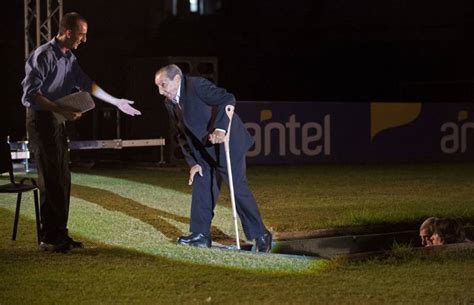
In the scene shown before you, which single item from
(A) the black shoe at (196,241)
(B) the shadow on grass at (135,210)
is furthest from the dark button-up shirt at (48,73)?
(B) the shadow on grass at (135,210)

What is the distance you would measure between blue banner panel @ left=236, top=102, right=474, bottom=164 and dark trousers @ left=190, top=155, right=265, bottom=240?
11.1m

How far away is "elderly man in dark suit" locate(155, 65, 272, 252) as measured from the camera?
819 cm

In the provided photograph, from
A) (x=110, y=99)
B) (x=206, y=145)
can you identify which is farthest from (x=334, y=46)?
(x=110, y=99)

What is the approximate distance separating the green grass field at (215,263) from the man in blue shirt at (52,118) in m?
0.33

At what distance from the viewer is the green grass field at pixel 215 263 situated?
6.20 meters

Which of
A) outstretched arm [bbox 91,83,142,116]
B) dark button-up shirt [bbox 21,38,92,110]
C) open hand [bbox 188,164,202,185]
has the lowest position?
open hand [bbox 188,164,202,185]

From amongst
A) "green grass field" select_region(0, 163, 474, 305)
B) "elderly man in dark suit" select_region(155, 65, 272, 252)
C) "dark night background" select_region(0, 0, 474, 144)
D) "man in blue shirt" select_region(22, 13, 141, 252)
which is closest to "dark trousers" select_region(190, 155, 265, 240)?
"elderly man in dark suit" select_region(155, 65, 272, 252)

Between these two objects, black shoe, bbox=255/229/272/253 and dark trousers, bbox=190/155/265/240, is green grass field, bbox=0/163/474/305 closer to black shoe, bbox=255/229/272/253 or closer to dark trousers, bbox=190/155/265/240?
dark trousers, bbox=190/155/265/240

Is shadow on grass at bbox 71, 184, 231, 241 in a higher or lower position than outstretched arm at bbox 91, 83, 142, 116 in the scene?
lower

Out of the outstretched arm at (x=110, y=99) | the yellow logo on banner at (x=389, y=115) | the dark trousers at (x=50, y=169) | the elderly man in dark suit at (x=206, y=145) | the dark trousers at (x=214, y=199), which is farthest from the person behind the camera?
the yellow logo on banner at (x=389, y=115)

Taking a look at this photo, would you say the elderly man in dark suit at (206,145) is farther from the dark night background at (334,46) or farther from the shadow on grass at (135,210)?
the dark night background at (334,46)

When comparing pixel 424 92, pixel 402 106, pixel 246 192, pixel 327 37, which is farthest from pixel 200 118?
pixel 327 37

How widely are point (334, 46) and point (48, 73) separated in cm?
2588

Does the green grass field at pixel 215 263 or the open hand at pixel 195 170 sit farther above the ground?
the open hand at pixel 195 170
